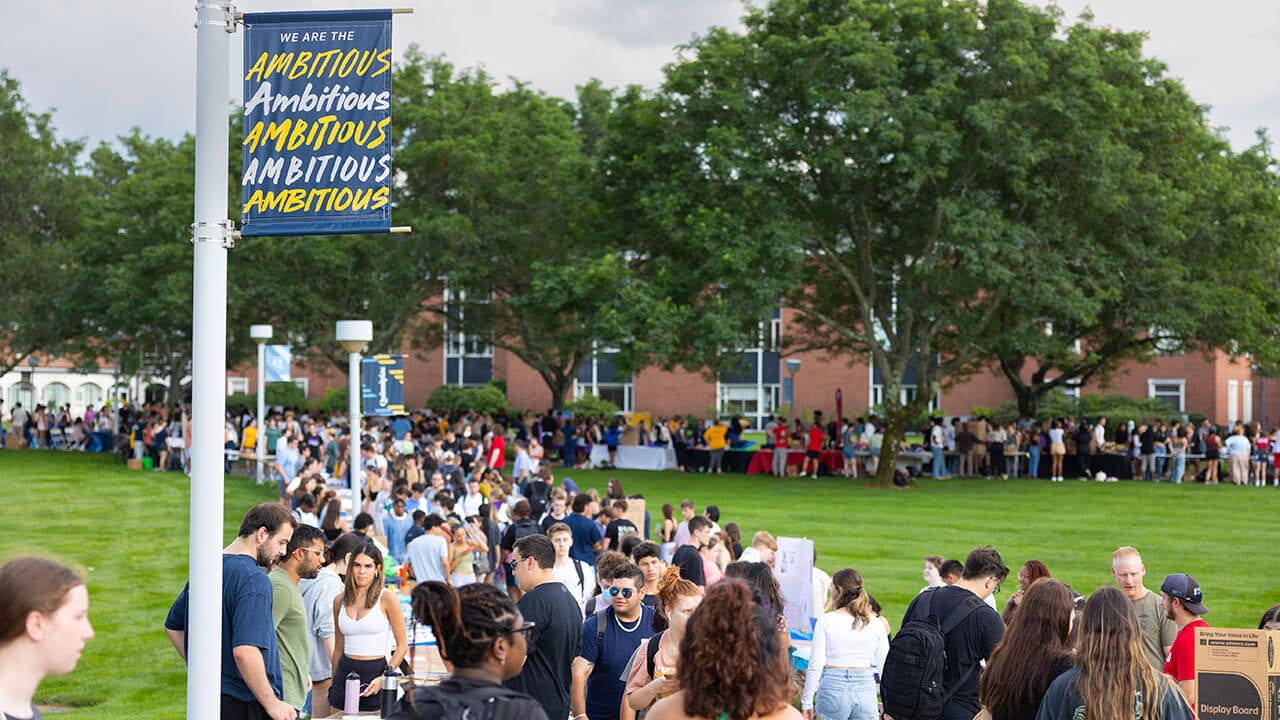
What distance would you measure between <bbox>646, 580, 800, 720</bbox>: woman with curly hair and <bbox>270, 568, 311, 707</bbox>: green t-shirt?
11.6 feet

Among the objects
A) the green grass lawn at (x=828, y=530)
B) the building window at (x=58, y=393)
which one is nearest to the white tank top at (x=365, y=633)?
the green grass lawn at (x=828, y=530)

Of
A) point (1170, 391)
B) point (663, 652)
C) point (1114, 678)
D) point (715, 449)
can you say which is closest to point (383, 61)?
point (663, 652)

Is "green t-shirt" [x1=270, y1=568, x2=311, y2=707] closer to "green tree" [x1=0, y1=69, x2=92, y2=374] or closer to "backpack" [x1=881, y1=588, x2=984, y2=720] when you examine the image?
"backpack" [x1=881, y1=588, x2=984, y2=720]

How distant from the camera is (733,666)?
3885 millimetres

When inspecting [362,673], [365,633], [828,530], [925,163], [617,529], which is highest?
[925,163]

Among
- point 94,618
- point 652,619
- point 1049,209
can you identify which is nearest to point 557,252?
point 1049,209

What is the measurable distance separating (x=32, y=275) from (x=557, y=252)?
22216mm

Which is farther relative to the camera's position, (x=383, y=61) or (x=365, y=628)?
(x=365, y=628)

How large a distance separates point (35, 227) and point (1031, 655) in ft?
179

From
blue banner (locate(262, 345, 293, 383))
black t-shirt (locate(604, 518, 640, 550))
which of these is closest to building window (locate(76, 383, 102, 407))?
blue banner (locate(262, 345, 293, 383))

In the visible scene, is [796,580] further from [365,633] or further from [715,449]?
[715,449]

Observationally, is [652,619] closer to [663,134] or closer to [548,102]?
[663,134]

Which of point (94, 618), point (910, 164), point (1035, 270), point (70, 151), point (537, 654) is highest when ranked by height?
point (70, 151)

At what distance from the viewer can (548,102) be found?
152ft
